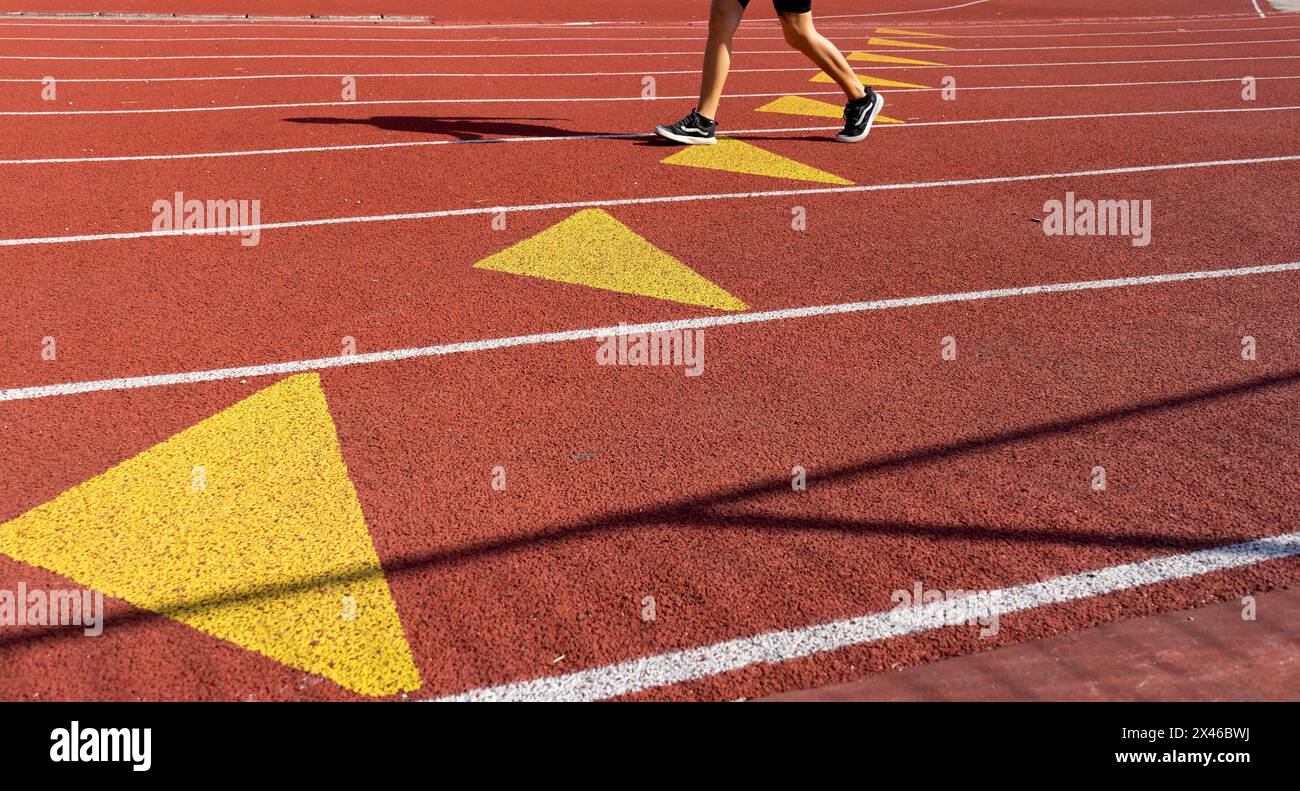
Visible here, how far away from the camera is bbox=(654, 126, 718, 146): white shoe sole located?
7547mm

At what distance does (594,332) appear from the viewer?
454 centimetres

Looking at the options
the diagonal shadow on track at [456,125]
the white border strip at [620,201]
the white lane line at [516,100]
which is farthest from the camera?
the white lane line at [516,100]

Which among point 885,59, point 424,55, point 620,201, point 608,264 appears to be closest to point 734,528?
point 608,264

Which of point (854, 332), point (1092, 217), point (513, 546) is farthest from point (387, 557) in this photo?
point (1092, 217)

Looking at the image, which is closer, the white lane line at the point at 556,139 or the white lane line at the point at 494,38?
the white lane line at the point at 556,139

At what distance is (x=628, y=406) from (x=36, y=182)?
4.54 meters

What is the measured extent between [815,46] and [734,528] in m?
4.93

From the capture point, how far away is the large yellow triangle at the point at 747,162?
7.00m

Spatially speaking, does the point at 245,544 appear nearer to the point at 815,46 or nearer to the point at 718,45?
the point at 718,45

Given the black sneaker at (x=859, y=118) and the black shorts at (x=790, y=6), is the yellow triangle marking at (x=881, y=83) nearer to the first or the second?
the black sneaker at (x=859, y=118)

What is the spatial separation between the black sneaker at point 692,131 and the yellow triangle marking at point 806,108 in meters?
1.63

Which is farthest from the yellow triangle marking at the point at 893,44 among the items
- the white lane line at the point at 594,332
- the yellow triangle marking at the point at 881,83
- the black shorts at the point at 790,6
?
the white lane line at the point at 594,332

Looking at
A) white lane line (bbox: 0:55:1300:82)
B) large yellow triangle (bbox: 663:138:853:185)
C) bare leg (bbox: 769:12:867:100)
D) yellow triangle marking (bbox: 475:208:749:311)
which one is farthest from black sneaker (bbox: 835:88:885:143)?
white lane line (bbox: 0:55:1300:82)
